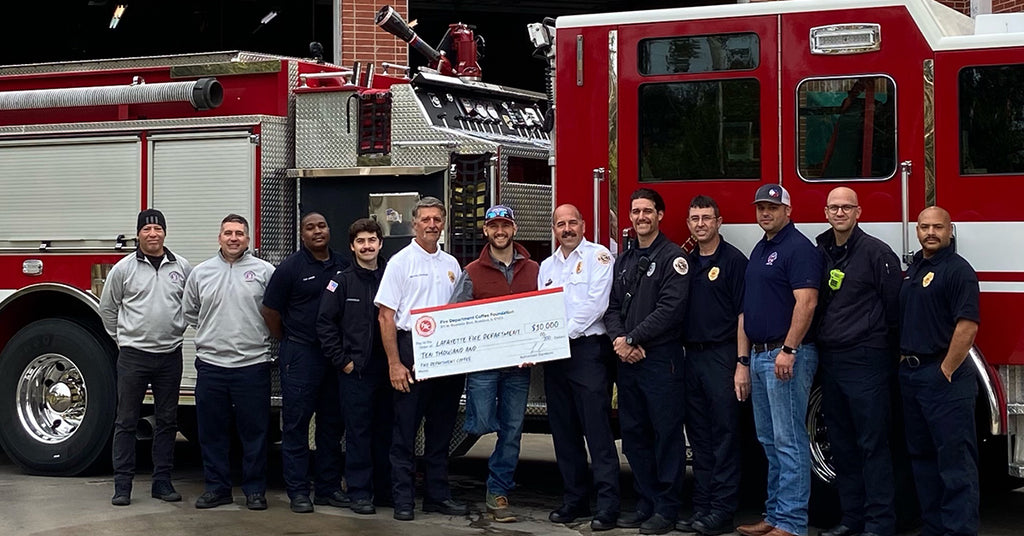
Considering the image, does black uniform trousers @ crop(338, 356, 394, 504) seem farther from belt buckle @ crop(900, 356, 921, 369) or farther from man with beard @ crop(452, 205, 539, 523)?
belt buckle @ crop(900, 356, 921, 369)

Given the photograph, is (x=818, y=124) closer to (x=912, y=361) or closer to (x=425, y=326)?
(x=912, y=361)

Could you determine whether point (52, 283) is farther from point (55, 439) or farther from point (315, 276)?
point (315, 276)

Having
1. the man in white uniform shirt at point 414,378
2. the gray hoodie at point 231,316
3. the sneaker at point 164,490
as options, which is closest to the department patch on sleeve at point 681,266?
the man in white uniform shirt at point 414,378

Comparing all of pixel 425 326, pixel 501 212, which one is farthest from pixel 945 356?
pixel 425 326

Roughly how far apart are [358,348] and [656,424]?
→ 1816 mm

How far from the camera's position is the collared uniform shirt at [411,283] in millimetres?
7832

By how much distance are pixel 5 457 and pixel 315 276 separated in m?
4.11

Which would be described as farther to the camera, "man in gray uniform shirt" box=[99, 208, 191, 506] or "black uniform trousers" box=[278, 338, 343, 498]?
"man in gray uniform shirt" box=[99, 208, 191, 506]

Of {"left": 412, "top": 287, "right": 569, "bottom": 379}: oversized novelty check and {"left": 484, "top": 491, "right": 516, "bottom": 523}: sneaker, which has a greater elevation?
{"left": 412, "top": 287, "right": 569, "bottom": 379}: oversized novelty check

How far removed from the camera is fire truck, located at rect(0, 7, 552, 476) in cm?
866

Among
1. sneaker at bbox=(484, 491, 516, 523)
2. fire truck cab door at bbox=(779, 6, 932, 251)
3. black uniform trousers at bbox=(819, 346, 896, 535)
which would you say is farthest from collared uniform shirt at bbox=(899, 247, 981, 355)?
sneaker at bbox=(484, 491, 516, 523)

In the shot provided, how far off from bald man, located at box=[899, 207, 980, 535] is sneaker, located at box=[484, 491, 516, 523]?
8.09 ft

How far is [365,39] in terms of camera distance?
1427 centimetres

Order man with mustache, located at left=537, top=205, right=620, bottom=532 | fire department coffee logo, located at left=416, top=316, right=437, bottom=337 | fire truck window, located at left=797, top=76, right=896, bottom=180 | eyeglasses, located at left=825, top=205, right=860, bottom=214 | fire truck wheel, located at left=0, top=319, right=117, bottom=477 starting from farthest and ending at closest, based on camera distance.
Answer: fire truck wheel, located at left=0, top=319, right=117, bottom=477 → fire department coffee logo, located at left=416, top=316, right=437, bottom=337 → man with mustache, located at left=537, top=205, right=620, bottom=532 → fire truck window, located at left=797, top=76, right=896, bottom=180 → eyeglasses, located at left=825, top=205, right=860, bottom=214
